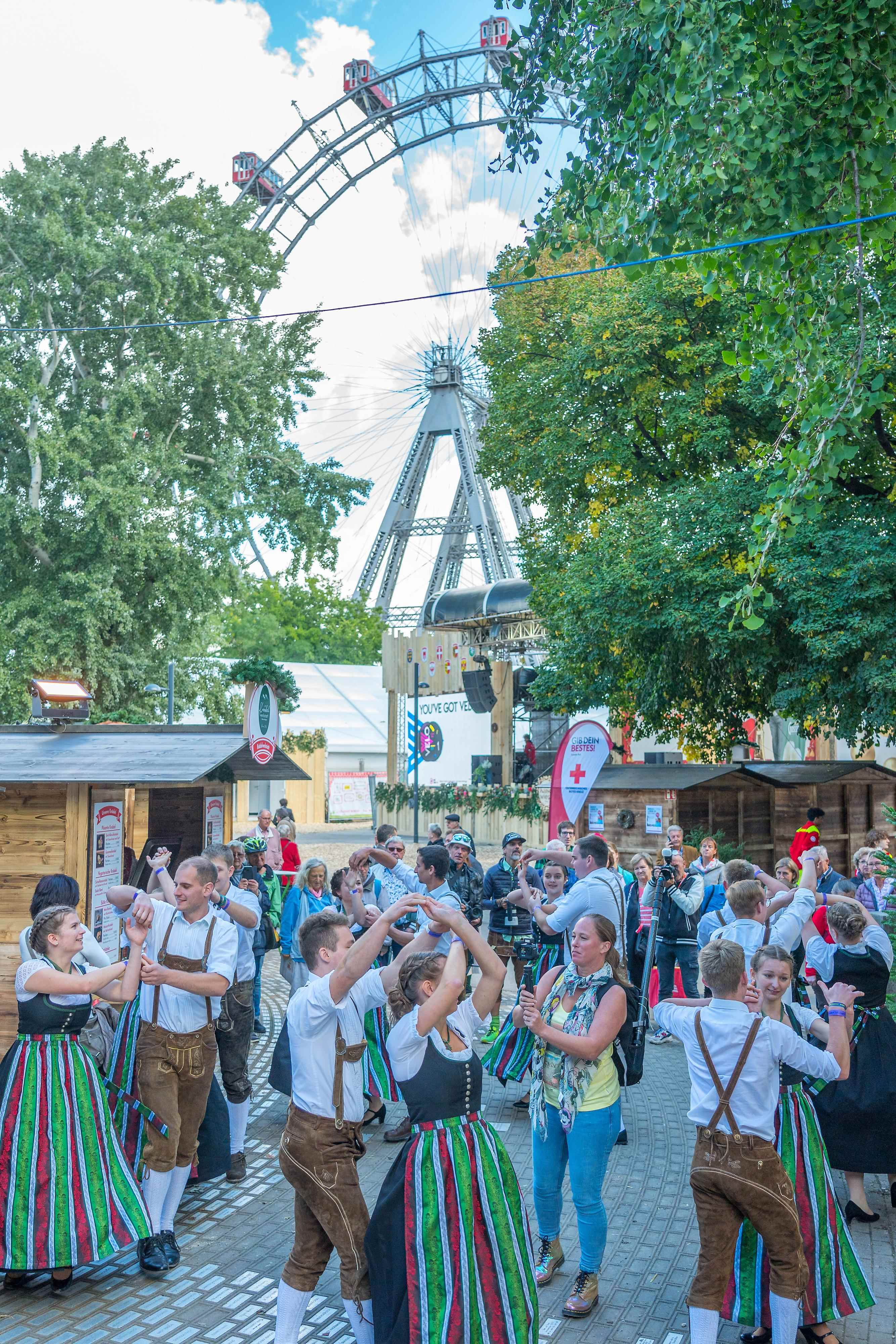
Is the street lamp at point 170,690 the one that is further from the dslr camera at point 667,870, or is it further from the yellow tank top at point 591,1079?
the yellow tank top at point 591,1079

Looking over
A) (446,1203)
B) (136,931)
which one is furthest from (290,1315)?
(136,931)

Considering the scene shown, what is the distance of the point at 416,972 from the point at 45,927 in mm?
1864

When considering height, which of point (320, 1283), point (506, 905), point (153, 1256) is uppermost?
point (506, 905)

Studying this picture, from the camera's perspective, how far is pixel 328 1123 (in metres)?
3.92

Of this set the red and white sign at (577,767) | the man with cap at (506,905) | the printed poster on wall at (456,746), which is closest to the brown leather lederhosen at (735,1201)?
the man with cap at (506,905)

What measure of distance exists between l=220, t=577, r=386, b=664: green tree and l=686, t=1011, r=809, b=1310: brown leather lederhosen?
5670 cm

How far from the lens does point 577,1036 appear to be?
4375 millimetres

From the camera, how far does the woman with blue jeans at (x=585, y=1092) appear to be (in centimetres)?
450

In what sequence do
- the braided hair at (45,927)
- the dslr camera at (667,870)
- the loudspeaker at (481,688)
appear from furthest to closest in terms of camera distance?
the loudspeaker at (481,688) < the dslr camera at (667,870) < the braided hair at (45,927)

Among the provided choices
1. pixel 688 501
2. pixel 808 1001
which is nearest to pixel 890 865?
pixel 808 1001

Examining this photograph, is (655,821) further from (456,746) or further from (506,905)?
(456,746)

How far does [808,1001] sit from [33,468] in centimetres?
1884

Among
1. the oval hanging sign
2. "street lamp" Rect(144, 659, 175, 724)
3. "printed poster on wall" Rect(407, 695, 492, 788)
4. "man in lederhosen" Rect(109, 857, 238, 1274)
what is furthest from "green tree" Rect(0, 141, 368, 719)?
"man in lederhosen" Rect(109, 857, 238, 1274)

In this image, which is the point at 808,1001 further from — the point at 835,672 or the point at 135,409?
the point at 135,409
